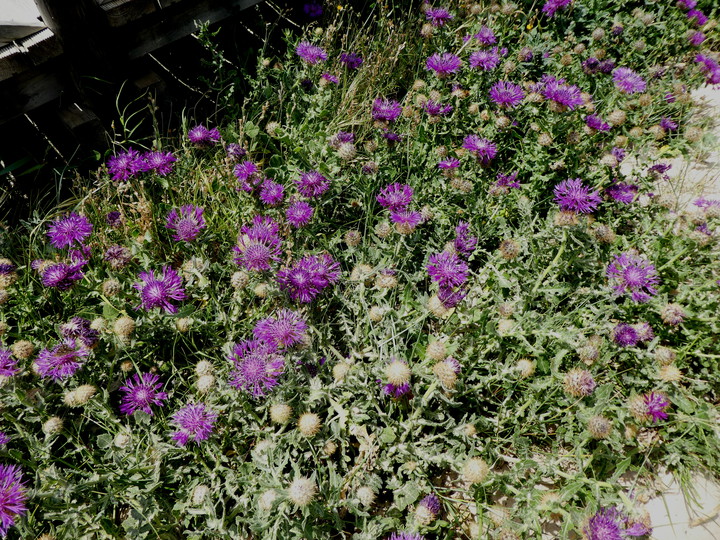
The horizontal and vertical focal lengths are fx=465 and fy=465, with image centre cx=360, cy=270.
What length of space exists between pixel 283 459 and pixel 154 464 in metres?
0.48

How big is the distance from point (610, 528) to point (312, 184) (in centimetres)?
178

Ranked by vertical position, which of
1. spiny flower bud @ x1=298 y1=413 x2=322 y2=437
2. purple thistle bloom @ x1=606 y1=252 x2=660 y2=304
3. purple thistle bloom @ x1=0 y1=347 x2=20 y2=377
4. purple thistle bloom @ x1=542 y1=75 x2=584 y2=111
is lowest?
purple thistle bloom @ x1=606 y1=252 x2=660 y2=304

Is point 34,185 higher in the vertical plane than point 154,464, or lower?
higher

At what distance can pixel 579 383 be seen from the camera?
178 cm

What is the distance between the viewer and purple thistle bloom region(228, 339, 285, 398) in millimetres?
1742

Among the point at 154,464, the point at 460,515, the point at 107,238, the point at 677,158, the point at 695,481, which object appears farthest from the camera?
the point at 677,158

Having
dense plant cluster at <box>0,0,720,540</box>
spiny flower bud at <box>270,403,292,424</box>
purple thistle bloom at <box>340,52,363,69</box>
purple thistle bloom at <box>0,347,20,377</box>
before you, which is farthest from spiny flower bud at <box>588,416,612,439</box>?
purple thistle bloom at <box>340,52,363,69</box>

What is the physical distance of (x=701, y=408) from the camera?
77.4 inches

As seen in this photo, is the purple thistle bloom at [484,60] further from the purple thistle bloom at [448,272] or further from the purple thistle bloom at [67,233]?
the purple thistle bloom at [67,233]

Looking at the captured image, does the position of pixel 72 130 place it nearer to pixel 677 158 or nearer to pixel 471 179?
pixel 471 179

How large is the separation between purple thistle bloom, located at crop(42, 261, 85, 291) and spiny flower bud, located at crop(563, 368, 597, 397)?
6.83 ft

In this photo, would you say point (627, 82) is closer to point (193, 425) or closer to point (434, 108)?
point (434, 108)

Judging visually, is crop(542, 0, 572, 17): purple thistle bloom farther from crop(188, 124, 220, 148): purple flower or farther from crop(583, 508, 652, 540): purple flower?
crop(583, 508, 652, 540): purple flower

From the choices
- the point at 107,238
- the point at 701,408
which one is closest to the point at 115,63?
the point at 107,238
